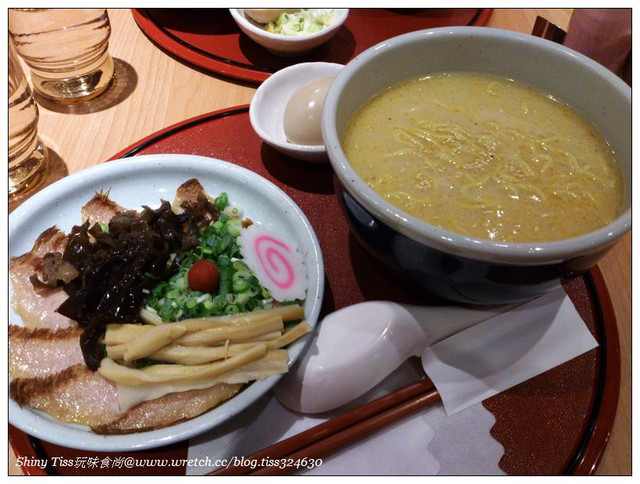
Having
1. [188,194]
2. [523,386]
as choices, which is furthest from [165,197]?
[523,386]

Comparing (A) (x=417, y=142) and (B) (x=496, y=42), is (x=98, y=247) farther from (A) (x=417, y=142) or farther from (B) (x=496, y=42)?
(B) (x=496, y=42)

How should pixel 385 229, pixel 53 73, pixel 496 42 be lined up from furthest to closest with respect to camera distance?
pixel 53 73 → pixel 496 42 → pixel 385 229

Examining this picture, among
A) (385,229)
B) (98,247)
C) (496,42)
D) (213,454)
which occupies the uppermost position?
(496,42)

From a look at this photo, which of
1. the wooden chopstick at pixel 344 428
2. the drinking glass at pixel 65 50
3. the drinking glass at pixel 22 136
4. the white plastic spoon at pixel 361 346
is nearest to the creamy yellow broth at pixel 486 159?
the white plastic spoon at pixel 361 346

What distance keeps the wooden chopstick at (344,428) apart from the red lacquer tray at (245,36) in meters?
1.17

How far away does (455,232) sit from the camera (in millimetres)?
907

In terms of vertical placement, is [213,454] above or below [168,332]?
below

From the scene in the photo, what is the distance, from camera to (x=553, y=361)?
1062 mm

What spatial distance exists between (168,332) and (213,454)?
253mm

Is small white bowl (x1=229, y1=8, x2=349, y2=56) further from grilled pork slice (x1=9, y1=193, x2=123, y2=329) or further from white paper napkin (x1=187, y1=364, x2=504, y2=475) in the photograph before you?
white paper napkin (x1=187, y1=364, x2=504, y2=475)

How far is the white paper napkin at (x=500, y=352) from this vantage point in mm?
1024

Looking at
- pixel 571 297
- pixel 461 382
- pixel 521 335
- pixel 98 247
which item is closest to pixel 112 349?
pixel 98 247

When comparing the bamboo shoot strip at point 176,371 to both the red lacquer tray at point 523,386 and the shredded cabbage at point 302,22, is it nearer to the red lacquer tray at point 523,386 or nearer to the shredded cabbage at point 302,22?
the red lacquer tray at point 523,386

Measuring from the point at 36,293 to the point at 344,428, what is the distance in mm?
772
